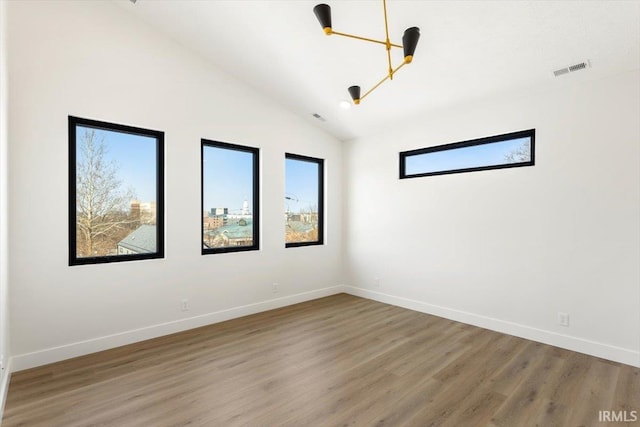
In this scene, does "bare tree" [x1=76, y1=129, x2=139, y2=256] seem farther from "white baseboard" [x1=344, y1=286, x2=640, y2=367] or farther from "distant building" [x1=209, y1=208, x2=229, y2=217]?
"white baseboard" [x1=344, y1=286, x2=640, y2=367]

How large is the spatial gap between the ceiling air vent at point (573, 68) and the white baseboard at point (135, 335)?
13.6ft

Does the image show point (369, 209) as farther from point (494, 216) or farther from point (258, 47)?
point (258, 47)

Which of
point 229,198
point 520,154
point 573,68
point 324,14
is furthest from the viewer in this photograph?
point 229,198

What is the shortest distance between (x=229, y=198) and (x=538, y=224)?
12.1 ft

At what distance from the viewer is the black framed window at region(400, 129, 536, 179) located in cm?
363

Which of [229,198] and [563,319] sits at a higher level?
[229,198]

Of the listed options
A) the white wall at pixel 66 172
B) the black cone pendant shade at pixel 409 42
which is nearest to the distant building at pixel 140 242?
the white wall at pixel 66 172

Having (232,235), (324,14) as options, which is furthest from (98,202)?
(324,14)

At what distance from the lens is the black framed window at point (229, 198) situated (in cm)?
412

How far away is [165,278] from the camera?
11.9 feet

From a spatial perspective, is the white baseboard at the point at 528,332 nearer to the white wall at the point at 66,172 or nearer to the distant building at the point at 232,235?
the white wall at the point at 66,172

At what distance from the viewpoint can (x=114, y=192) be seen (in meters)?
3.40

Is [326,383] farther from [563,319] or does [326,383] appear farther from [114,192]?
[114,192]

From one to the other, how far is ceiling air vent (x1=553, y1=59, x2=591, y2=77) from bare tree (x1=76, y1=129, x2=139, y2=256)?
455 cm
